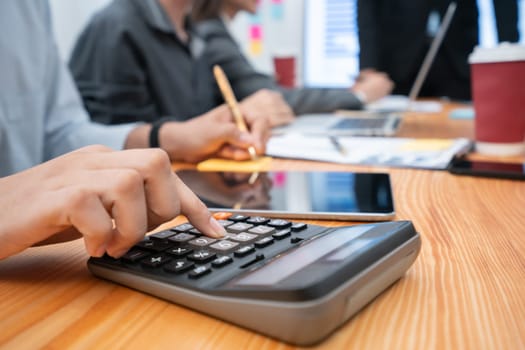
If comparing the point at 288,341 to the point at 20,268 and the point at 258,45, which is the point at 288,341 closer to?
the point at 20,268

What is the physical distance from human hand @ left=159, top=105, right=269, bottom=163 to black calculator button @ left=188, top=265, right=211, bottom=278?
1.54 ft

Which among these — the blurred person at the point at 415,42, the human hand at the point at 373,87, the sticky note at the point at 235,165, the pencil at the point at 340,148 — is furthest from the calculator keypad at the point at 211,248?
the blurred person at the point at 415,42

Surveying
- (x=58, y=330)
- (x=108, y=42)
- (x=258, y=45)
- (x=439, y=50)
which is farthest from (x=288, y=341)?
(x=258, y=45)

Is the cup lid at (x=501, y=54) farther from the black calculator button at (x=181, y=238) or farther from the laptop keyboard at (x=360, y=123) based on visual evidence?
the black calculator button at (x=181, y=238)

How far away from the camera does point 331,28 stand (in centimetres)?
213

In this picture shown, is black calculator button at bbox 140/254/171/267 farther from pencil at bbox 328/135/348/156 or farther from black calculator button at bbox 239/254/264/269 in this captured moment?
pencil at bbox 328/135/348/156

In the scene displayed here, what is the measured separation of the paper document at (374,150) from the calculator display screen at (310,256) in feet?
1.34

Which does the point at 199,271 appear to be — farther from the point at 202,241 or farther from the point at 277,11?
the point at 277,11

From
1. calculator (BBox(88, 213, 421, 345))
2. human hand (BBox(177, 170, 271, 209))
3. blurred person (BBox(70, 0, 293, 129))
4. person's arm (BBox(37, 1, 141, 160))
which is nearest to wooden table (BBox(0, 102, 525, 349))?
calculator (BBox(88, 213, 421, 345))

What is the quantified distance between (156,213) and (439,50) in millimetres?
1781

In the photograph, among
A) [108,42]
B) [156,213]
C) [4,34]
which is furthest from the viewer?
[108,42]

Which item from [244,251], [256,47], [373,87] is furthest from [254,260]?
[256,47]

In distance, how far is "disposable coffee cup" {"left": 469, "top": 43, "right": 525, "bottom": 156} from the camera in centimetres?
74

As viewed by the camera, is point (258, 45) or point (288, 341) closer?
point (288, 341)
